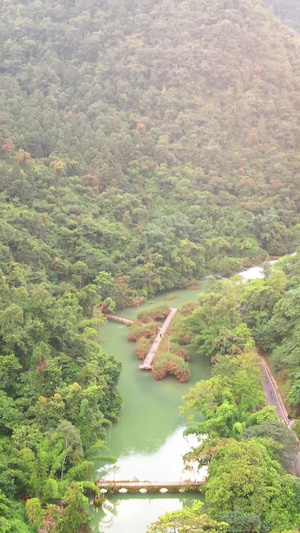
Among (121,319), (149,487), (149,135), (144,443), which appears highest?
(149,487)

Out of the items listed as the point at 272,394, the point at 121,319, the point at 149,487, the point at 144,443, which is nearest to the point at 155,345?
the point at 121,319

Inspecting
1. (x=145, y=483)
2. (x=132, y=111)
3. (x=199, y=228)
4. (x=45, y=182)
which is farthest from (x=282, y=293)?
(x=132, y=111)

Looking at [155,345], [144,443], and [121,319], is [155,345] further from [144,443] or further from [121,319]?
[144,443]

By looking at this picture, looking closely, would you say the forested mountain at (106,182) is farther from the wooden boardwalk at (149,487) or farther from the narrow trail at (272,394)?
the narrow trail at (272,394)

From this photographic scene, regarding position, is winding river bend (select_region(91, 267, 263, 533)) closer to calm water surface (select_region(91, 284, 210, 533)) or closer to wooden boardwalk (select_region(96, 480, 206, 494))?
calm water surface (select_region(91, 284, 210, 533))

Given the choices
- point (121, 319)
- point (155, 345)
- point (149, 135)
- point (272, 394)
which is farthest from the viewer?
point (149, 135)

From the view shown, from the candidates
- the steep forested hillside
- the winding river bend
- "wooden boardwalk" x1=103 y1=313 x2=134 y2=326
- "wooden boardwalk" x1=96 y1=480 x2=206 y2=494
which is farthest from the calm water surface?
the steep forested hillside

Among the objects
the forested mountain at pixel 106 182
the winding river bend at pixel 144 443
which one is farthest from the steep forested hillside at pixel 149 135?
the winding river bend at pixel 144 443

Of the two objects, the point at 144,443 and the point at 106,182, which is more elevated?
the point at 144,443
